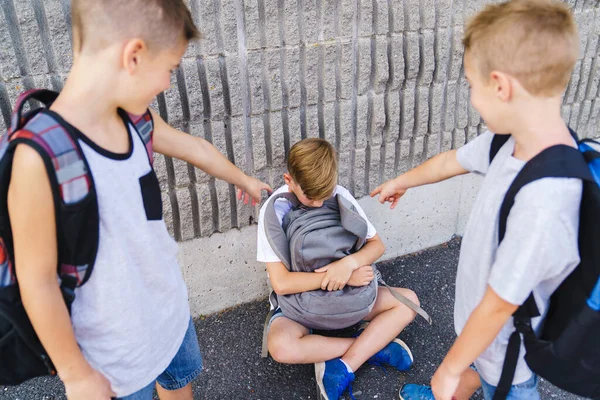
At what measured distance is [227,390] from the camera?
261 cm

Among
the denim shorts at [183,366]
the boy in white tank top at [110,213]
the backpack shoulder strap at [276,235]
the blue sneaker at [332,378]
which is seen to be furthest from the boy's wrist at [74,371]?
the blue sneaker at [332,378]

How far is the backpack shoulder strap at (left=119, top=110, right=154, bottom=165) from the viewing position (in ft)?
4.96

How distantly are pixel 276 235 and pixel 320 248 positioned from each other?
217 millimetres

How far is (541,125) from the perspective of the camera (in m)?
1.45

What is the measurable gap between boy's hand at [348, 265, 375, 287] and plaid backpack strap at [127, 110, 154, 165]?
126 centimetres

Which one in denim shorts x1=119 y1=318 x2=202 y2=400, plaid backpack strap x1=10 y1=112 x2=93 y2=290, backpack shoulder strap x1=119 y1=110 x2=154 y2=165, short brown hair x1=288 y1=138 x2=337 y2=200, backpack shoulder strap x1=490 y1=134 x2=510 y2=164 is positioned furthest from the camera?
short brown hair x1=288 y1=138 x2=337 y2=200

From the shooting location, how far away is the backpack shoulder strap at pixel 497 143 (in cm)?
170

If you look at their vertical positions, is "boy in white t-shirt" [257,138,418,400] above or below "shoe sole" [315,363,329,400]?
above

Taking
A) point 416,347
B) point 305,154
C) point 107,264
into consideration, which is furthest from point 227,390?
point 107,264

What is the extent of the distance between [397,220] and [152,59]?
2.32 metres

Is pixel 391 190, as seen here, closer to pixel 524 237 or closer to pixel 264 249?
pixel 264 249

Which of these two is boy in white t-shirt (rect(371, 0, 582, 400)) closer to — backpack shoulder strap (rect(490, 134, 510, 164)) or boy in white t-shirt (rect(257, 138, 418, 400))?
backpack shoulder strap (rect(490, 134, 510, 164))

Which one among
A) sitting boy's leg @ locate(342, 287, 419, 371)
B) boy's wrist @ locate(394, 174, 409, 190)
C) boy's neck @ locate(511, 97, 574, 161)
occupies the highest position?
boy's neck @ locate(511, 97, 574, 161)

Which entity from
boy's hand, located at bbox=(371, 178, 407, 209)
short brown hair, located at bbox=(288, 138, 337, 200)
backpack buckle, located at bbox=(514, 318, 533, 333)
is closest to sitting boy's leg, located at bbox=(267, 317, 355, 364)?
short brown hair, located at bbox=(288, 138, 337, 200)
